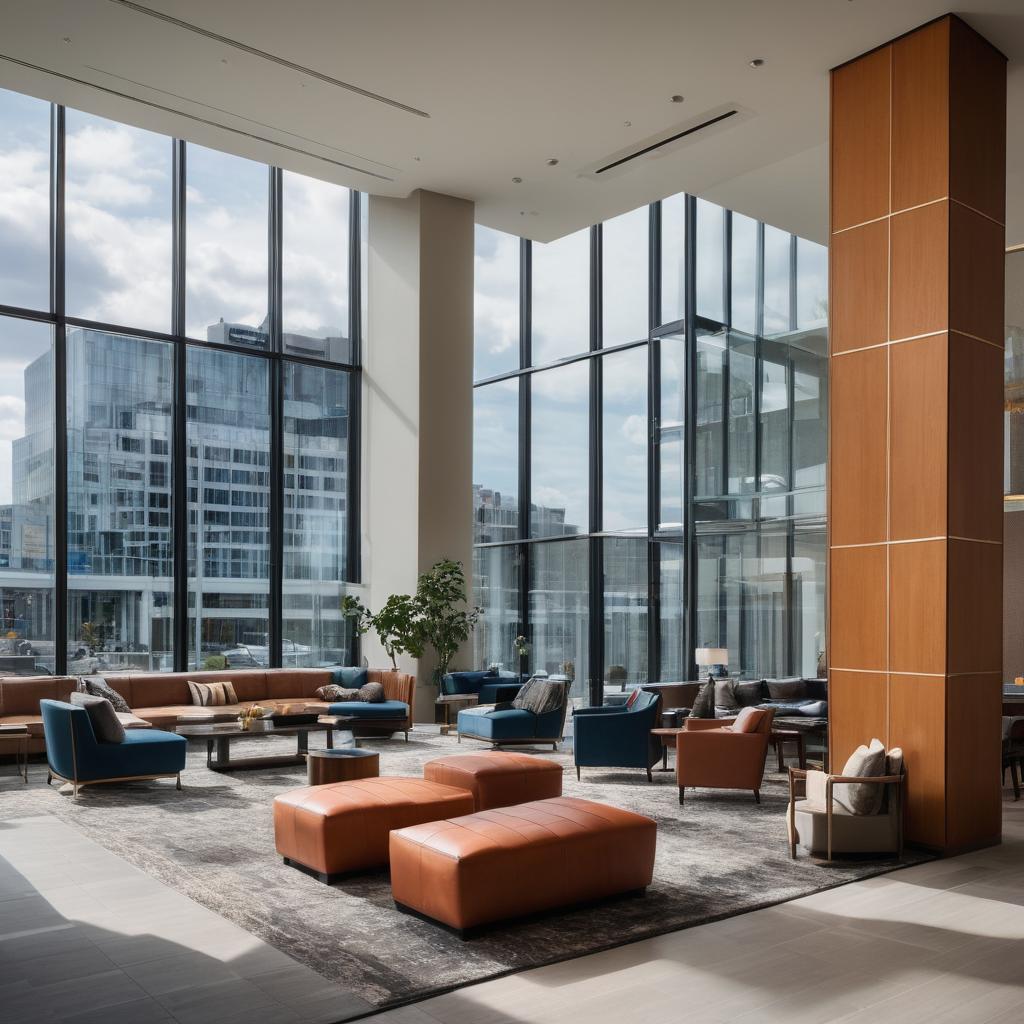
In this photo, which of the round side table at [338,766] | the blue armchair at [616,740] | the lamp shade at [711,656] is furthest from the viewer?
the lamp shade at [711,656]

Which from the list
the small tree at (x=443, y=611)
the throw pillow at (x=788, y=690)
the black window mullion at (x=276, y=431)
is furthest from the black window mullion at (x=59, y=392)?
the throw pillow at (x=788, y=690)

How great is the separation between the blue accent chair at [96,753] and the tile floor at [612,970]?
2.43 m

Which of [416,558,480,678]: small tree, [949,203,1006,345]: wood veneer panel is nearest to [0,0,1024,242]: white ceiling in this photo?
[949,203,1006,345]: wood veneer panel

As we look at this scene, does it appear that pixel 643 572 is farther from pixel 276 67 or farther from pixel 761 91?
pixel 276 67

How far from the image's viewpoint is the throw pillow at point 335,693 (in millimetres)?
11680

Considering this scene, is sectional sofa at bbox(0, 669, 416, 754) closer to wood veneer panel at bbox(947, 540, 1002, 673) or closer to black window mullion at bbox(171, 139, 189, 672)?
black window mullion at bbox(171, 139, 189, 672)

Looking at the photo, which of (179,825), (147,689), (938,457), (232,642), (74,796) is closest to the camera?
(938,457)

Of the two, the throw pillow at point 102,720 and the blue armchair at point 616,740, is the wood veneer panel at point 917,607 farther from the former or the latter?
the throw pillow at point 102,720

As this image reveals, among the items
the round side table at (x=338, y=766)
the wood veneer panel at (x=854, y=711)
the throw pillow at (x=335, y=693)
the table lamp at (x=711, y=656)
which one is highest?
the wood veneer panel at (x=854, y=711)

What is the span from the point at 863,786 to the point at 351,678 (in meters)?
7.28

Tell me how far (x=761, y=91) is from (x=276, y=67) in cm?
403

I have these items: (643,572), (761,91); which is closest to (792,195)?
(761,91)

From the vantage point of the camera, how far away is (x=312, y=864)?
18.1ft

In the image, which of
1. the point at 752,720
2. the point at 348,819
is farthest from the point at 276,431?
the point at 348,819
